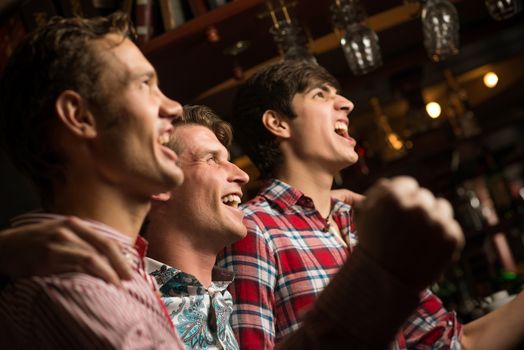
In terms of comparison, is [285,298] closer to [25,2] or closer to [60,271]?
[60,271]

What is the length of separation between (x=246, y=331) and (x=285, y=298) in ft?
0.46

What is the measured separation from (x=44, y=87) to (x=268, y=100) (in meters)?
1.12

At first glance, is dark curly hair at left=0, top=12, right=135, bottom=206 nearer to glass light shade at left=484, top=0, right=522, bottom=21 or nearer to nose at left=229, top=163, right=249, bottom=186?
nose at left=229, top=163, right=249, bottom=186

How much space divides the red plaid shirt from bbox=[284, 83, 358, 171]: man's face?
115 millimetres

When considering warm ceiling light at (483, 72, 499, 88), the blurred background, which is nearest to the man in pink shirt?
the blurred background

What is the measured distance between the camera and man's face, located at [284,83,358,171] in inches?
81.3

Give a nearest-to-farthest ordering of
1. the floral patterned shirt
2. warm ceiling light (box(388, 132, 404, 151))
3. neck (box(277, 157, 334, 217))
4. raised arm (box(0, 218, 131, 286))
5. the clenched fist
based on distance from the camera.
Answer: the clenched fist < raised arm (box(0, 218, 131, 286)) < the floral patterned shirt < neck (box(277, 157, 334, 217)) < warm ceiling light (box(388, 132, 404, 151))

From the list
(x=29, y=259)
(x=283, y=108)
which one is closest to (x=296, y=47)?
(x=283, y=108)

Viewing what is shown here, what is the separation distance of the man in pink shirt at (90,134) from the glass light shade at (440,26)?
1.59 meters

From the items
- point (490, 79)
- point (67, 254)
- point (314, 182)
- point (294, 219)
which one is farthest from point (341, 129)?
point (490, 79)

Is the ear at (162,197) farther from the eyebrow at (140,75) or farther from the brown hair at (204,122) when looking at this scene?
the eyebrow at (140,75)

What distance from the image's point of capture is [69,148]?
111 cm

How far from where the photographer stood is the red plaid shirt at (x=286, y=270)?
1.72 meters

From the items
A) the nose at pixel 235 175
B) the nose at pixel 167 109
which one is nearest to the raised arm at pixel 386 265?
the nose at pixel 167 109
